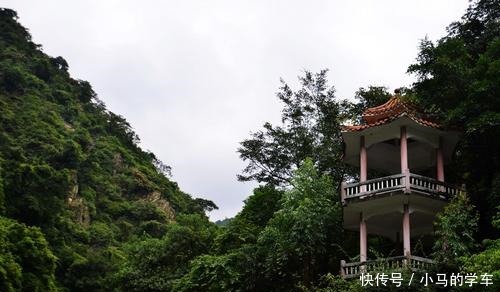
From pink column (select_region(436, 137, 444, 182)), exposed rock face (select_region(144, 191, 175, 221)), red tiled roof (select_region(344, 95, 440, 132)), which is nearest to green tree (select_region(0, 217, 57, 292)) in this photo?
red tiled roof (select_region(344, 95, 440, 132))

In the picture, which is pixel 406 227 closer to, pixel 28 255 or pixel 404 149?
pixel 404 149

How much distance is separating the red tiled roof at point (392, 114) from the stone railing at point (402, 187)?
4.51ft

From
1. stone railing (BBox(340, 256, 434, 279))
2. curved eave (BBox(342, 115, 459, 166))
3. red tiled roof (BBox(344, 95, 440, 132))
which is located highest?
red tiled roof (BBox(344, 95, 440, 132))

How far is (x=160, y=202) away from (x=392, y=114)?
38.2m

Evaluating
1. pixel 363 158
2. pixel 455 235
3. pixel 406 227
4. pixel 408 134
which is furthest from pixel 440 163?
pixel 455 235

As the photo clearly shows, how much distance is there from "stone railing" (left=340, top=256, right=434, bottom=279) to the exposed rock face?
120 feet

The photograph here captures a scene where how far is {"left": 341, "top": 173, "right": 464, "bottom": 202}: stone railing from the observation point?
16188mm

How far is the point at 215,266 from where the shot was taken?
19062 mm

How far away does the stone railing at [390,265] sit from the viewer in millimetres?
14953

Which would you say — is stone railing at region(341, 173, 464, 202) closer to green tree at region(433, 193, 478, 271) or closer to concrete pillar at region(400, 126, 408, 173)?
concrete pillar at region(400, 126, 408, 173)

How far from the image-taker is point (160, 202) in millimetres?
53625

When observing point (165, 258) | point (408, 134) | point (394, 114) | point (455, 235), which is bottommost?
point (455, 235)

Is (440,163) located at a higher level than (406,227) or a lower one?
higher

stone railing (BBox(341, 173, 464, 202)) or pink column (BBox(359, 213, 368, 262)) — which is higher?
stone railing (BBox(341, 173, 464, 202))
